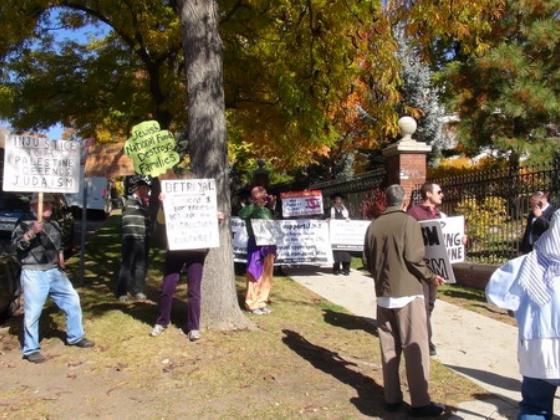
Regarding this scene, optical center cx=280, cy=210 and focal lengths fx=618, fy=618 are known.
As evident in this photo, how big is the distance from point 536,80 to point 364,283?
777 cm

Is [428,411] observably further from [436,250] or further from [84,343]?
[84,343]

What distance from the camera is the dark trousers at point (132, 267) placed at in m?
8.59

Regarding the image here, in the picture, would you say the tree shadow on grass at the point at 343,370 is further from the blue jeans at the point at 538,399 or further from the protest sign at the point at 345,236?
the protest sign at the point at 345,236

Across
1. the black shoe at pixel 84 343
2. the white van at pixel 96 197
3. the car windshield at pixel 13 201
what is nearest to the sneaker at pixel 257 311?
the black shoe at pixel 84 343

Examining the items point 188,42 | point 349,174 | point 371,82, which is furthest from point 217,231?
point 349,174

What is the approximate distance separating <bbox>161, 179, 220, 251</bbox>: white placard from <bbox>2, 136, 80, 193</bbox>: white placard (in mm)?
1347

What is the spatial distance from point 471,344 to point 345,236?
199 inches

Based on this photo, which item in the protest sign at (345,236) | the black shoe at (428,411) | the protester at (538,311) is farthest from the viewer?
the protest sign at (345,236)

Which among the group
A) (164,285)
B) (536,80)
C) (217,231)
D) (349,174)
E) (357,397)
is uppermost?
(536,80)

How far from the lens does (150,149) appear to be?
6.90 m

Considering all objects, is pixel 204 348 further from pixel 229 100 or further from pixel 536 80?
pixel 536 80

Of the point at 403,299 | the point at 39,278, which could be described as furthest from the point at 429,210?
the point at 39,278

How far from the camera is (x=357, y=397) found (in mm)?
A: 5336

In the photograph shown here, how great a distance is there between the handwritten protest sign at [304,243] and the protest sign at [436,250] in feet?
17.6
